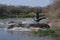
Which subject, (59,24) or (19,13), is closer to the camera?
(59,24)

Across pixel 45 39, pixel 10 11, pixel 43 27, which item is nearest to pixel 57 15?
pixel 43 27

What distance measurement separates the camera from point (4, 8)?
47906mm

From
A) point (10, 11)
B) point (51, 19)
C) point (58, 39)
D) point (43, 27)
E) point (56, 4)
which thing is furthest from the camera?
point (10, 11)

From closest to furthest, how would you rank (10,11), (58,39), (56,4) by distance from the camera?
(58,39), (56,4), (10,11)

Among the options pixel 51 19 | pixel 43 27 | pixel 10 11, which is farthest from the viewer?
pixel 10 11

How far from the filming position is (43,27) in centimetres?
2031

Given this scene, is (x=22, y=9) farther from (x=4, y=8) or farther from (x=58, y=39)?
(x=58, y=39)

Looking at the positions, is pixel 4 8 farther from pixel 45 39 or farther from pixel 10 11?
pixel 45 39

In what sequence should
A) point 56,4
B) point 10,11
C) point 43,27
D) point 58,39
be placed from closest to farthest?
1. point 58,39
2. point 43,27
3. point 56,4
4. point 10,11

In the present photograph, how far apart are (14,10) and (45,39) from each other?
34.1 metres

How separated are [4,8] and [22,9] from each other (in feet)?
11.9

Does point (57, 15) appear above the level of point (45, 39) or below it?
above

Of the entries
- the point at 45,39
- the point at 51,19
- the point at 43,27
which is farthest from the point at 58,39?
the point at 51,19

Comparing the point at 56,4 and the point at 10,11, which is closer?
the point at 56,4
